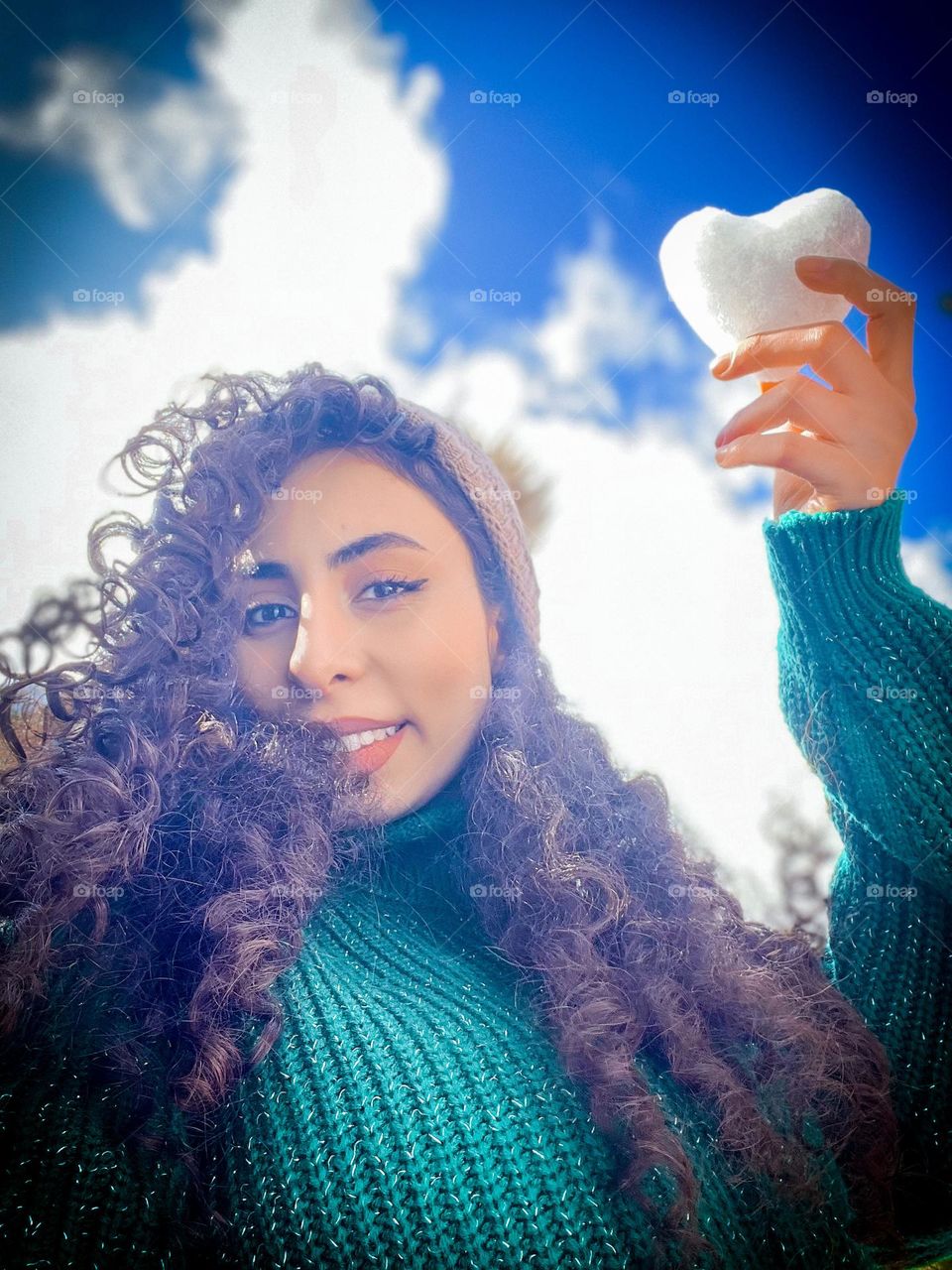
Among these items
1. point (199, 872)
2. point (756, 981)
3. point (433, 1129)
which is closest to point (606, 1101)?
point (433, 1129)

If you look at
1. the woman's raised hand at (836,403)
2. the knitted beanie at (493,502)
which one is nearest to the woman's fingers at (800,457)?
the woman's raised hand at (836,403)

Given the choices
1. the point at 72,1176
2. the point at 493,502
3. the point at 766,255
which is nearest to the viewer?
the point at 72,1176

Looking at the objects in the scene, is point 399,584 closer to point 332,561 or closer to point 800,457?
point 332,561

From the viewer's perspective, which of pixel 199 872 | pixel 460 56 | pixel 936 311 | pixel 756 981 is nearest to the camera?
pixel 199 872

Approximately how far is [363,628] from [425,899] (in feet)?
1.14

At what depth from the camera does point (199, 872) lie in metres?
0.74

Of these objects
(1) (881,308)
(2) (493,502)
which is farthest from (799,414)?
(2) (493,502)

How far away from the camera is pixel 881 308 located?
0.85 meters

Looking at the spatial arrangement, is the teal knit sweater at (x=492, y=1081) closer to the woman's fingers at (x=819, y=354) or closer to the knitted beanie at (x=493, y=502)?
the woman's fingers at (x=819, y=354)

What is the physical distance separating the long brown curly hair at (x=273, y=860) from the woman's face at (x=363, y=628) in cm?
3

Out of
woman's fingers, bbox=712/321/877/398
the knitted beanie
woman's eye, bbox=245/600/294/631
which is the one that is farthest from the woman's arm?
woman's eye, bbox=245/600/294/631

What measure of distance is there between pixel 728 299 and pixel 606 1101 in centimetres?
89

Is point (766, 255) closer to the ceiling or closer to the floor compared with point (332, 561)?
closer to the ceiling

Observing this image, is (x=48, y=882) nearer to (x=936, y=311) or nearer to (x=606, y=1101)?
(x=606, y=1101)
